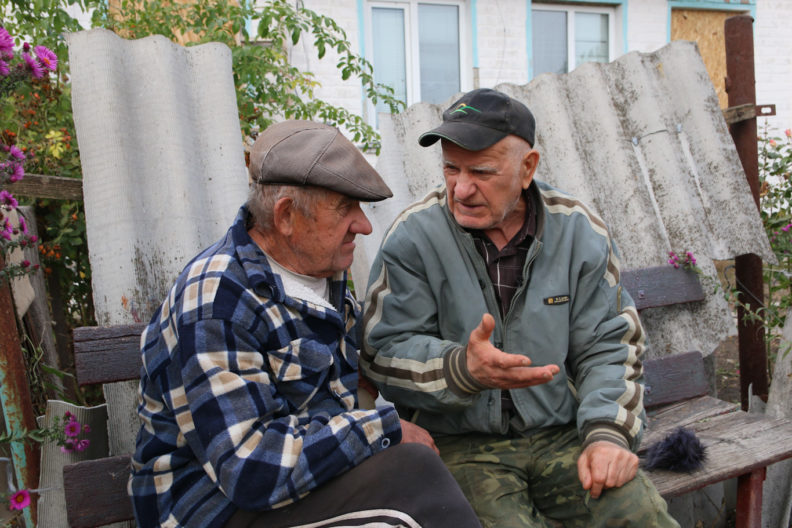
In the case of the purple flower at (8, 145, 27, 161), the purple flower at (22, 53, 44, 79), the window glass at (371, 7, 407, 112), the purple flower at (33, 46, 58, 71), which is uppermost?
the window glass at (371, 7, 407, 112)

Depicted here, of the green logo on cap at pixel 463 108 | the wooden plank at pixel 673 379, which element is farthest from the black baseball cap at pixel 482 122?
the wooden plank at pixel 673 379

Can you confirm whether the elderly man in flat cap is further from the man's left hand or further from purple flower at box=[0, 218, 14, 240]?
purple flower at box=[0, 218, 14, 240]

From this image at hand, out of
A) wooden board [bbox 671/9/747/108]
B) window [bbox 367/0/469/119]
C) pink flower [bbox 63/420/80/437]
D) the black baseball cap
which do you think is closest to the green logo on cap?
the black baseball cap

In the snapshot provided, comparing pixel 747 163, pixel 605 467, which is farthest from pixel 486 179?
pixel 747 163

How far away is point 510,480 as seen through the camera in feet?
6.82

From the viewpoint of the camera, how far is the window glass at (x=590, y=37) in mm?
7969

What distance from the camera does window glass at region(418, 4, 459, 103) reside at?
735 cm

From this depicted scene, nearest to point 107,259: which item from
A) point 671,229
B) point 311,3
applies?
point 671,229

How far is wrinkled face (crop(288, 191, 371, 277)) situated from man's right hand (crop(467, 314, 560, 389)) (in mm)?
465

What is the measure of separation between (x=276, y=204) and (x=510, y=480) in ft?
3.91

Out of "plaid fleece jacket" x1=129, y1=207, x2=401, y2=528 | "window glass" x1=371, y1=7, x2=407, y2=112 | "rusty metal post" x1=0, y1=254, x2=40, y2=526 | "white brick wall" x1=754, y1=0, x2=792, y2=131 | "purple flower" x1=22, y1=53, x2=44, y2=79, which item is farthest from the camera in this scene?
"white brick wall" x1=754, y1=0, x2=792, y2=131

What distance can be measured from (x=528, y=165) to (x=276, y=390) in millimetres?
1184

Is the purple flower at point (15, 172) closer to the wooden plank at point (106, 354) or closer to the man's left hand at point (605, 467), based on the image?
the wooden plank at point (106, 354)

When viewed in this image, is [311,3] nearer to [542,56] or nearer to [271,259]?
[542,56]
